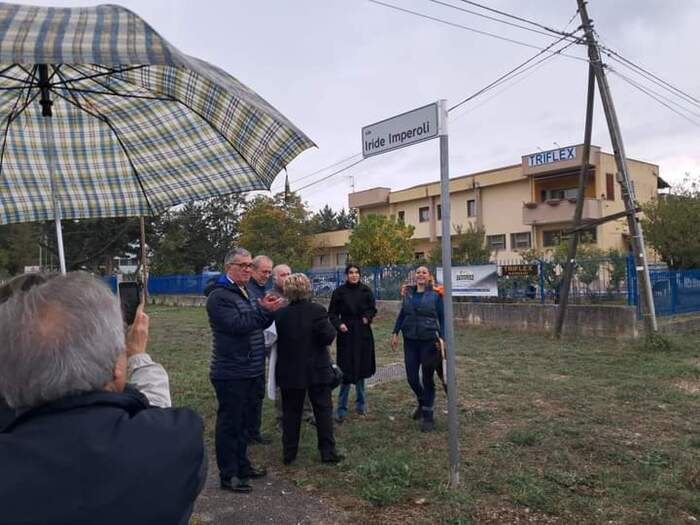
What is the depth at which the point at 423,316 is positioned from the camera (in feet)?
20.0

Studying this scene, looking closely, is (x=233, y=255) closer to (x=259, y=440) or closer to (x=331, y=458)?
(x=331, y=458)

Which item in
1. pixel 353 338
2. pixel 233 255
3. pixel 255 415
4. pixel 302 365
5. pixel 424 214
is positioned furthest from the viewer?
pixel 424 214

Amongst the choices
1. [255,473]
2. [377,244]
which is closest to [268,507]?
[255,473]

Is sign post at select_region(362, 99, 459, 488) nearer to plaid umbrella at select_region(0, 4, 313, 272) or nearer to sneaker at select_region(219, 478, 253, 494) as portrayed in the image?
plaid umbrella at select_region(0, 4, 313, 272)

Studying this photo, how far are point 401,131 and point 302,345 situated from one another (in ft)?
6.40

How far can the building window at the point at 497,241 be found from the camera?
118 ft

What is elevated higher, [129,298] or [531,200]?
[531,200]

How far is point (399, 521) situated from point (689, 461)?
2.63m

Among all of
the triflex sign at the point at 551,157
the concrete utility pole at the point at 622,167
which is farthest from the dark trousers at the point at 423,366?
the triflex sign at the point at 551,157

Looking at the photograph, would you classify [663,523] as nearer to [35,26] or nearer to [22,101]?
[35,26]

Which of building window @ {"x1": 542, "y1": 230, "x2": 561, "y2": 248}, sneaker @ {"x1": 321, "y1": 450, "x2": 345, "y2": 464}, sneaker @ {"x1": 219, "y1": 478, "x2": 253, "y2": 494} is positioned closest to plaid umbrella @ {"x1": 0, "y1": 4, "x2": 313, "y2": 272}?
sneaker @ {"x1": 219, "y1": 478, "x2": 253, "y2": 494}

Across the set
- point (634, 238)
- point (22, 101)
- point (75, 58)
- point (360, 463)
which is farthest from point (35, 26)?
point (634, 238)

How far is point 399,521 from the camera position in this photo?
3846mm

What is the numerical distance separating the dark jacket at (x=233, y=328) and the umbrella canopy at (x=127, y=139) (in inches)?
31.2
